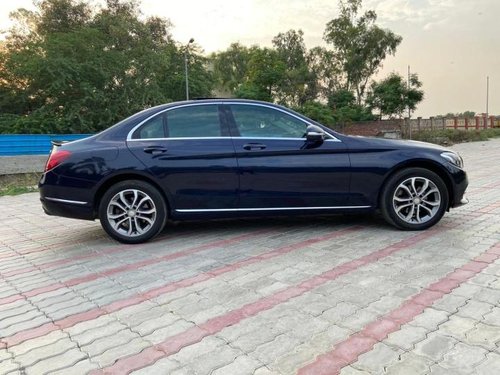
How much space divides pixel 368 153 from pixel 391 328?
2491 mm

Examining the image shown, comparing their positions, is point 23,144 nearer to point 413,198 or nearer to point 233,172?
point 233,172

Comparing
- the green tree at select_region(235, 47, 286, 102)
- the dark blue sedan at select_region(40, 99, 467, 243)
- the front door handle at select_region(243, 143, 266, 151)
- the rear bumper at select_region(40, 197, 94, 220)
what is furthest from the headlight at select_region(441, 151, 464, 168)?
the green tree at select_region(235, 47, 286, 102)

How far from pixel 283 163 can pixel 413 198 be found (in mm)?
1516

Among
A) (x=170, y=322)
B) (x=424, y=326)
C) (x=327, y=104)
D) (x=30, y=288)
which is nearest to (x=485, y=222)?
(x=424, y=326)

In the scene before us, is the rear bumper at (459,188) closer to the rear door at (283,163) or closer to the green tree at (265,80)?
the rear door at (283,163)

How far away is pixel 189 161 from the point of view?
4590mm

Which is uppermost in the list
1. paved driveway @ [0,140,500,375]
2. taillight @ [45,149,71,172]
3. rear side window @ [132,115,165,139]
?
rear side window @ [132,115,165,139]

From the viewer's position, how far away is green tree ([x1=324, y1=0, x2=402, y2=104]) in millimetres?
34969

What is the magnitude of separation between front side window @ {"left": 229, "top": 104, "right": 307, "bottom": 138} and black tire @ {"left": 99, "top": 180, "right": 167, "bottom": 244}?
1.22m

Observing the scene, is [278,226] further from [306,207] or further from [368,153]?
[368,153]

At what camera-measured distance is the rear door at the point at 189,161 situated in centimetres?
458

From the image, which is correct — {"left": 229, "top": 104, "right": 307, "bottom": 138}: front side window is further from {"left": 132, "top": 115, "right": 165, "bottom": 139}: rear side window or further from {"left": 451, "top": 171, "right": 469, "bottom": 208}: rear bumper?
{"left": 451, "top": 171, "right": 469, "bottom": 208}: rear bumper

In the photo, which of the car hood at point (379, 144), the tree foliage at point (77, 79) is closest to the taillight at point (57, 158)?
the car hood at point (379, 144)

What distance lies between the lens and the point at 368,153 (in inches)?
186
